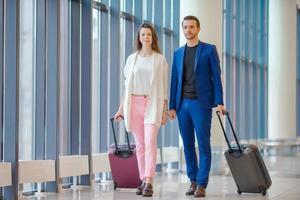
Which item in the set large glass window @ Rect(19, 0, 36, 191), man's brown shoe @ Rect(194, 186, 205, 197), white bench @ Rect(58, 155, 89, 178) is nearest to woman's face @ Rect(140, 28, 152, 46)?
man's brown shoe @ Rect(194, 186, 205, 197)

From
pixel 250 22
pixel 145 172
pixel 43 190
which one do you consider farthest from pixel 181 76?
pixel 250 22

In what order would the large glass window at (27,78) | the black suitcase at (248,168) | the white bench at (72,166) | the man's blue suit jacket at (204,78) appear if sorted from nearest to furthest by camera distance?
the man's blue suit jacket at (204,78), the black suitcase at (248,168), the large glass window at (27,78), the white bench at (72,166)

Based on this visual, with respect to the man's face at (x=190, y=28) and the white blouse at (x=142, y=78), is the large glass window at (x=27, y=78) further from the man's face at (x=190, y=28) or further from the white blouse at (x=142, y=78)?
the man's face at (x=190, y=28)

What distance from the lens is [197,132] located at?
24.6 feet

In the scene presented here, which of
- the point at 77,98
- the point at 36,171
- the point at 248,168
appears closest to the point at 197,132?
the point at 248,168

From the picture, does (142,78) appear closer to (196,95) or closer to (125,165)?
(196,95)

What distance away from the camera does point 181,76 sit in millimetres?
7594

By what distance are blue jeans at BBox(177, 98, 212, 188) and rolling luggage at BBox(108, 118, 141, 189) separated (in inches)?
37.6

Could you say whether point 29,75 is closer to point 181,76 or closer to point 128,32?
point 181,76

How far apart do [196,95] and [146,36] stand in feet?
2.85

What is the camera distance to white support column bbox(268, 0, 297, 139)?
73.6 ft

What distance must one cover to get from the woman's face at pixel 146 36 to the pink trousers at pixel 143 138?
24.3 inches

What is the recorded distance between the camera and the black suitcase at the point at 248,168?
25.7ft

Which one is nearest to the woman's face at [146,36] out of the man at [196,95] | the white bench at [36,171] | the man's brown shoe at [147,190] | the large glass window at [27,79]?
the man at [196,95]
